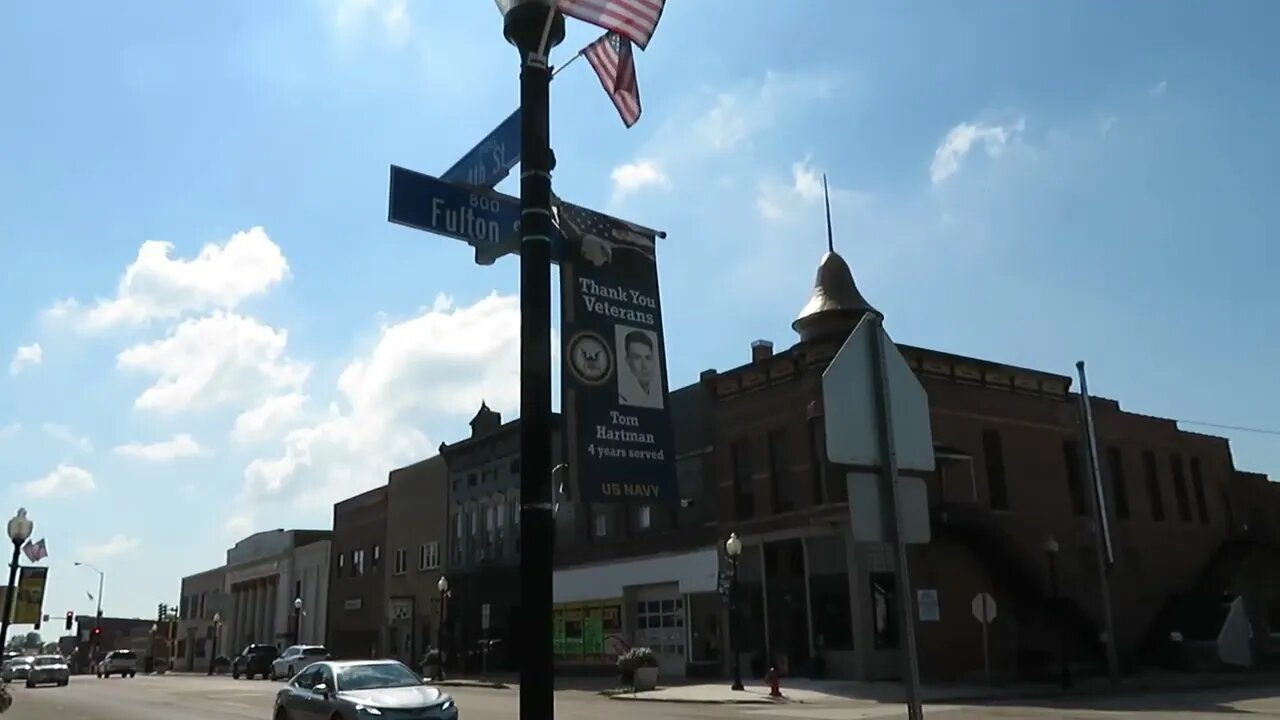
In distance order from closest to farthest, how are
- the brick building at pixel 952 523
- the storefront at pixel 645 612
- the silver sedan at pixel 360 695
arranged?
the silver sedan at pixel 360 695 < the brick building at pixel 952 523 < the storefront at pixel 645 612

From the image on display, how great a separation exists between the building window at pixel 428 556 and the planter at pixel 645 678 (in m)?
26.8

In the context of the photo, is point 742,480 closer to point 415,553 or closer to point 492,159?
point 415,553

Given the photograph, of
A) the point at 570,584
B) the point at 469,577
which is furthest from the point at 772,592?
the point at 469,577

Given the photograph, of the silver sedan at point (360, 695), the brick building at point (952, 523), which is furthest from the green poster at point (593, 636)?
the silver sedan at point (360, 695)

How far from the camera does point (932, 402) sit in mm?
36438

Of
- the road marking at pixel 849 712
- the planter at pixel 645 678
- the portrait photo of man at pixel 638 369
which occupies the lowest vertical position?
the road marking at pixel 849 712

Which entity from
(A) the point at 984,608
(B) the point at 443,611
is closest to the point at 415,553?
(B) the point at 443,611

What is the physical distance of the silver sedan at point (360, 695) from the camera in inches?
601

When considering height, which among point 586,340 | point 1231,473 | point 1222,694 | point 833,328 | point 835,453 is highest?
point 833,328

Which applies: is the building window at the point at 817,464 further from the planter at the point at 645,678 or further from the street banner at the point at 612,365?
the street banner at the point at 612,365

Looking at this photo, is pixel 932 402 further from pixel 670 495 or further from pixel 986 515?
pixel 670 495

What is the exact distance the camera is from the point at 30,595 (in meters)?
22.6

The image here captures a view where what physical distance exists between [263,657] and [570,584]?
21311 millimetres

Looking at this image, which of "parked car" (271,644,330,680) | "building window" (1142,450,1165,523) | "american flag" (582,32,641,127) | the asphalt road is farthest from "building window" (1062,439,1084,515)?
"american flag" (582,32,641,127)
